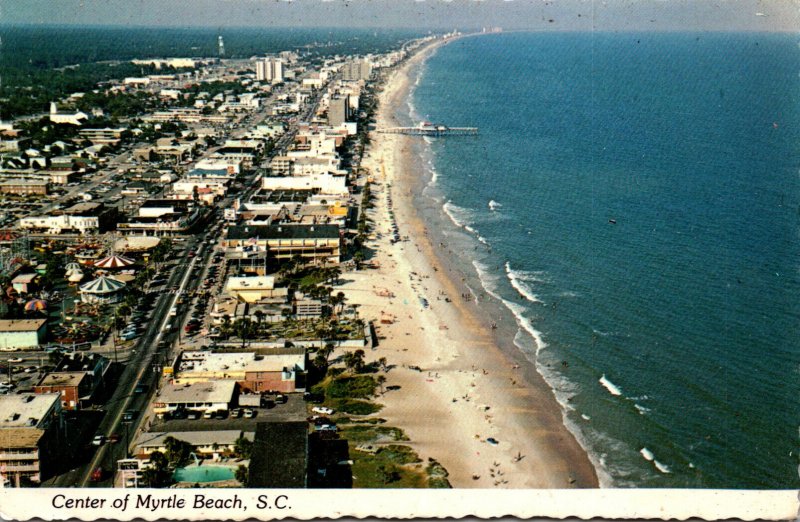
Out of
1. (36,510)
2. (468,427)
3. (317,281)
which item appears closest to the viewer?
(36,510)

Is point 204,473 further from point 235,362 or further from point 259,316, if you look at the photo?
point 259,316

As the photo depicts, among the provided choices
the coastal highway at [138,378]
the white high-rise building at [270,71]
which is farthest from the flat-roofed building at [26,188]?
the white high-rise building at [270,71]

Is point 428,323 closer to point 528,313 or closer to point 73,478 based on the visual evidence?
point 528,313

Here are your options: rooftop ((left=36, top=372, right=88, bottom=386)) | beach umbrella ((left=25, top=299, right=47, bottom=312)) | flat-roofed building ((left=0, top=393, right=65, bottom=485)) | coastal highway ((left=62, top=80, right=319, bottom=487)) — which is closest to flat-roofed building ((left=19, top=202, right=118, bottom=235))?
coastal highway ((left=62, top=80, right=319, bottom=487))

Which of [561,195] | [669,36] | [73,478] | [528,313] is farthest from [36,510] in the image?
[669,36]

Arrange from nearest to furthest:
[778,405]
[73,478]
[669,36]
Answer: [73,478] < [778,405] < [669,36]
